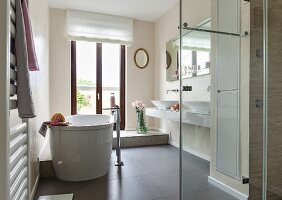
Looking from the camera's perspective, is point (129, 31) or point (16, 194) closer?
point (16, 194)

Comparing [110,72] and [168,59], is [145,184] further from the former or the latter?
[110,72]

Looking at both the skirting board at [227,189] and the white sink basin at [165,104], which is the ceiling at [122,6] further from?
the skirting board at [227,189]

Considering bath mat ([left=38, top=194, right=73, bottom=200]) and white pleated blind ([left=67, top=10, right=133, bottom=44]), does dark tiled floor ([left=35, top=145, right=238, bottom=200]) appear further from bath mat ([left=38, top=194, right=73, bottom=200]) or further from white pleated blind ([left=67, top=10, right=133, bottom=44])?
white pleated blind ([left=67, top=10, right=133, bottom=44])

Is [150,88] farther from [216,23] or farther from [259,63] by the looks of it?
[259,63]

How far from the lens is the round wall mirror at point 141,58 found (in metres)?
4.83

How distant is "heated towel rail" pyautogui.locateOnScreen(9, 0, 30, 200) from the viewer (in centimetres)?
106

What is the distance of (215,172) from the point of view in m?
2.31

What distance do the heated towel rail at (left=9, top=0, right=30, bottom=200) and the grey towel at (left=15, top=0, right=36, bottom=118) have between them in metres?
0.02

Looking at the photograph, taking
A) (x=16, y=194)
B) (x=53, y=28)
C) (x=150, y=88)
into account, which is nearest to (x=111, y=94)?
(x=150, y=88)

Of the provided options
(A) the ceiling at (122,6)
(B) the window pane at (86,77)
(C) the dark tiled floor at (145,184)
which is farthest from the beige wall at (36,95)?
(B) the window pane at (86,77)

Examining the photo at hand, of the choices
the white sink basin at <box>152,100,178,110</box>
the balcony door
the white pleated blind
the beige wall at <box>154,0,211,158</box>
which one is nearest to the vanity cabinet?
the beige wall at <box>154,0,211,158</box>

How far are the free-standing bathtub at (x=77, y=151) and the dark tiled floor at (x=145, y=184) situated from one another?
103mm

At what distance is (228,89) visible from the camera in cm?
215

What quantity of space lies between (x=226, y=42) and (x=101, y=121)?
94.2 inches
